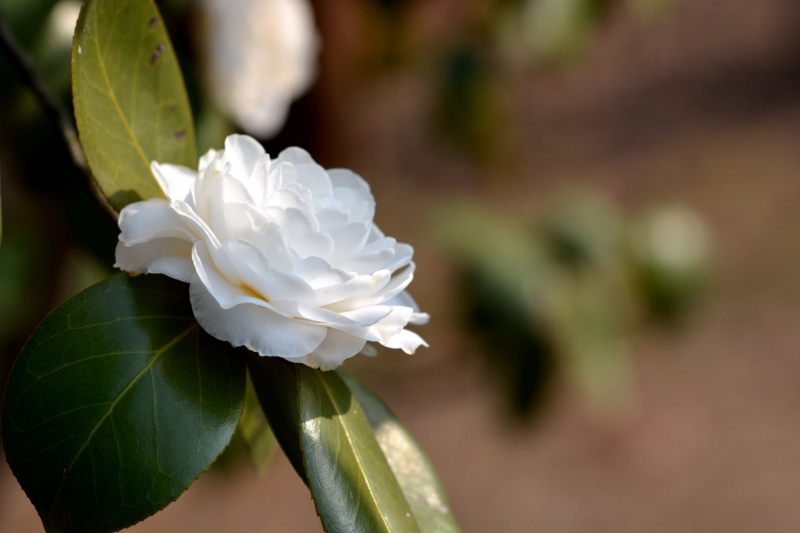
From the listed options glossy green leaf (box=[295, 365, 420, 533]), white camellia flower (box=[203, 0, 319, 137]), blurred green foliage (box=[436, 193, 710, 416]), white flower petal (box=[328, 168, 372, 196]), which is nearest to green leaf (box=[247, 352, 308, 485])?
glossy green leaf (box=[295, 365, 420, 533])

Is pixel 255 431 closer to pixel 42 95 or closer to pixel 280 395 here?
pixel 280 395

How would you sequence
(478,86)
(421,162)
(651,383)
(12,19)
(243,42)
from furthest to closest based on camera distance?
(421,162)
(651,383)
(478,86)
(243,42)
(12,19)

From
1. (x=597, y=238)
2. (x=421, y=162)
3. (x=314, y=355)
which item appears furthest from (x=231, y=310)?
(x=421, y=162)

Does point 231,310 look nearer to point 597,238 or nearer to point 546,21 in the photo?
point 546,21

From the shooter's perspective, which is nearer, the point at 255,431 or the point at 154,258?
the point at 154,258

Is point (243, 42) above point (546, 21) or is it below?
below

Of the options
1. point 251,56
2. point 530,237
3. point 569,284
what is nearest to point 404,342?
point 251,56
